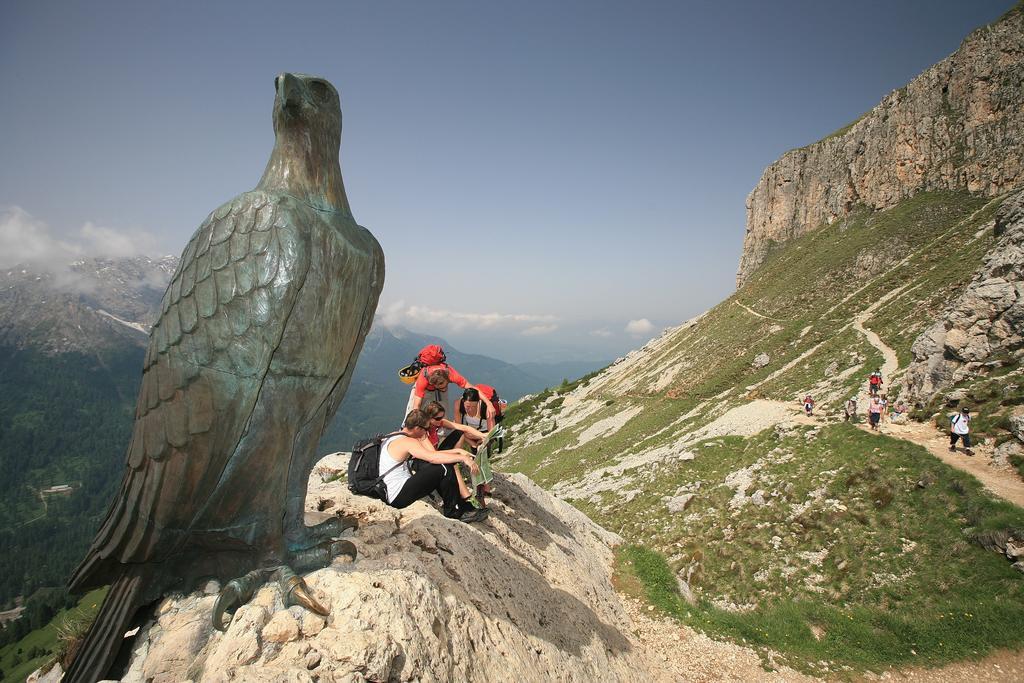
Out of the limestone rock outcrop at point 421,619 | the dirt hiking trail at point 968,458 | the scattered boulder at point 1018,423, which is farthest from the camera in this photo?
the scattered boulder at point 1018,423

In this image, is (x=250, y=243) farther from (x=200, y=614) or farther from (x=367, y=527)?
(x=367, y=527)

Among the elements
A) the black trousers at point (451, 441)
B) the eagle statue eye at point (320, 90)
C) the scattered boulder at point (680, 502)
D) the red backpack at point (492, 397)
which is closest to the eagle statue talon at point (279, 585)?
the black trousers at point (451, 441)

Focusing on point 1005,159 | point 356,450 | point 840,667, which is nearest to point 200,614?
point 356,450

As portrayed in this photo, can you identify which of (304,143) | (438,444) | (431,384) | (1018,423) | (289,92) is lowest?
(1018,423)

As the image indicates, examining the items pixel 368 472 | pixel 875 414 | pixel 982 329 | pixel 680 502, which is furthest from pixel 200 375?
pixel 982 329

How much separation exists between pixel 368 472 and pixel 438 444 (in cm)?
94

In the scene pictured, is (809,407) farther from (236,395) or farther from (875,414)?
(236,395)

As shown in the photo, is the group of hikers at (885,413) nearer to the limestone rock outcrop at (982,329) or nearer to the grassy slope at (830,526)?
the limestone rock outcrop at (982,329)

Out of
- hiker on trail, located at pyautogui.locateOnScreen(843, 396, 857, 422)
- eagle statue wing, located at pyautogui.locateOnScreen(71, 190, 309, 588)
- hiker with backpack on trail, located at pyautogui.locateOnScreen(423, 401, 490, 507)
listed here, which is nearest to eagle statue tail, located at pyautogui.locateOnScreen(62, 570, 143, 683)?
eagle statue wing, located at pyautogui.locateOnScreen(71, 190, 309, 588)

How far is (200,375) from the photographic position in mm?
3000

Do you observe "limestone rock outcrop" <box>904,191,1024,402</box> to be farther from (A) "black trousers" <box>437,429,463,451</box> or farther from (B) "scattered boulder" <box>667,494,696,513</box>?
(A) "black trousers" <box>437,429,463,451</box>

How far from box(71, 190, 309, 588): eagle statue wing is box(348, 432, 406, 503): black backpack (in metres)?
2.41

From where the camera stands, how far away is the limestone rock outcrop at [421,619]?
3088 mm

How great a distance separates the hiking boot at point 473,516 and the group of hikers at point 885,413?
40.4 feet
